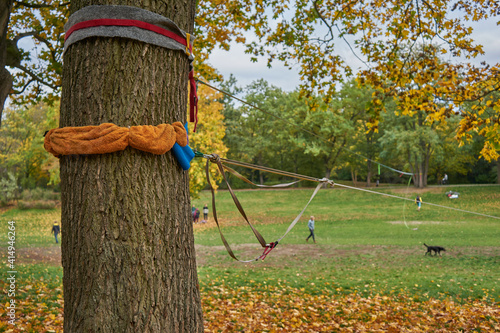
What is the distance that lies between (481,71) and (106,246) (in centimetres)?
655

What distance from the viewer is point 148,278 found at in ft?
6.04

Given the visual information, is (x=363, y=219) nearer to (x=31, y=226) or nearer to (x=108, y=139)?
(x=31, y=226)

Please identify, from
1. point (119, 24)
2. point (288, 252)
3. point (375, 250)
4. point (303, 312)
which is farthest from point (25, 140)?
point (119, 24)

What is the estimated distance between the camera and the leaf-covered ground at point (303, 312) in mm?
4996

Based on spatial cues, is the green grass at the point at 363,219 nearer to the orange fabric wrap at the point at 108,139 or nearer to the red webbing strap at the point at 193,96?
the red webbing strap at the point at 193,96

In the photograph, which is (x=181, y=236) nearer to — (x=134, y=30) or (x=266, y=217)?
(x=134, y=30)

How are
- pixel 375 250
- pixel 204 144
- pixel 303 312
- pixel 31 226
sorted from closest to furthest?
pixel 303 312, pixel 375 250, pixel 31 226, pixel 204 144

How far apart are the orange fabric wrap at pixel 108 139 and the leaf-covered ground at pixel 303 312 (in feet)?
10.7

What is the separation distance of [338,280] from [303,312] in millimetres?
3268

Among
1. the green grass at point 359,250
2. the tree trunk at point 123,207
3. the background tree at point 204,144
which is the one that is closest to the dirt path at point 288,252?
the green grass at point 359,250

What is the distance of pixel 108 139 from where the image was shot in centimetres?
179

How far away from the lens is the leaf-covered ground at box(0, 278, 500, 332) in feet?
16.4

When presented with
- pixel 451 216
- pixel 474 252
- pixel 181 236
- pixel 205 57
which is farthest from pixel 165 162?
pixel 451 216

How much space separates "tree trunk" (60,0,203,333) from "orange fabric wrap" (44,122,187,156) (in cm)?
6
